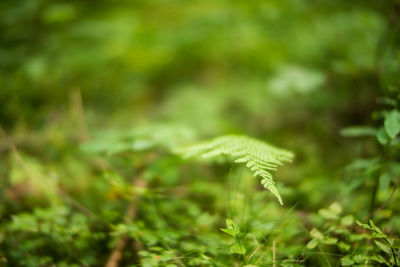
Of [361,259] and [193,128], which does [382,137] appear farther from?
[193,128]

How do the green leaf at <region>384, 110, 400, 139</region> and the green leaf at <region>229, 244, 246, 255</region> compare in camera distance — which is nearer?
the green leaf at <region>229, 244, 246, 255</region>

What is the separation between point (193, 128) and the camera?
101 inches

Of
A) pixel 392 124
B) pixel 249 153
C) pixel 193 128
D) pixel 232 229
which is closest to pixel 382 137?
pixel 392 124

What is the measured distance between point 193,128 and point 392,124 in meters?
1.66

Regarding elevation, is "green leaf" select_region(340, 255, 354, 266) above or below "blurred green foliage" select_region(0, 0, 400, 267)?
below

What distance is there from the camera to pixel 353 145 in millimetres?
2324

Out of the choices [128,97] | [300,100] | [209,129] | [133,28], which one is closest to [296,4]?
[300,100]

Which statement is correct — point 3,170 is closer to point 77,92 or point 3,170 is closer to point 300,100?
point 77,92

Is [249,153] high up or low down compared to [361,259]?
up

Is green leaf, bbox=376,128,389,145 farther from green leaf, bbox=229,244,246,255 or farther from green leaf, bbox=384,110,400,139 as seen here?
green leaf, bbox=229,244,246,255

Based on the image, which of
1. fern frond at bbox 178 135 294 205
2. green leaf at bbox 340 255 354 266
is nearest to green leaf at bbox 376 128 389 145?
fern frond at bbox 178 135 294 205

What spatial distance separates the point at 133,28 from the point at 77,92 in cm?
114

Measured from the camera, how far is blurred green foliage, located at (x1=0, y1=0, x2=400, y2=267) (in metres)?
1.32

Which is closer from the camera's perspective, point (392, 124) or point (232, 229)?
point (232, 229)
